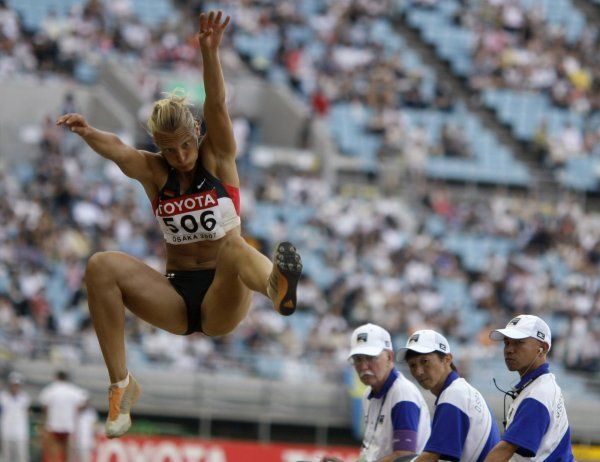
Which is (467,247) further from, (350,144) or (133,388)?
(133,388)

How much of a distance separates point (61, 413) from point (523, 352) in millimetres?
10303

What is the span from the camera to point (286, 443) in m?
20.6

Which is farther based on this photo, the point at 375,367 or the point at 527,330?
the point at 375,367

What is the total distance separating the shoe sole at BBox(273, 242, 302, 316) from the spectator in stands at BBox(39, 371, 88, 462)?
32.1 feet

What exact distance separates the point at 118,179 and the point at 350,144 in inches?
213

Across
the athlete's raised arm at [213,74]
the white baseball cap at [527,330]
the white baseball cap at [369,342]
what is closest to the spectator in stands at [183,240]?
the athlete's raised arm at [213,74]

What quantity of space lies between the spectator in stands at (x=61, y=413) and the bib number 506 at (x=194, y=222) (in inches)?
350

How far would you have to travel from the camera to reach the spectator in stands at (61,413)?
17000 mm

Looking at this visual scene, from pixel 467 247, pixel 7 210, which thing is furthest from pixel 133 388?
pixel 467 247

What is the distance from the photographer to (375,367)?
9336mm

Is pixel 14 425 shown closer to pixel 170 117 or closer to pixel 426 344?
pixel 426 344

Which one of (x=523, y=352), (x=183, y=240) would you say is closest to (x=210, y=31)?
(x=183, y=240)

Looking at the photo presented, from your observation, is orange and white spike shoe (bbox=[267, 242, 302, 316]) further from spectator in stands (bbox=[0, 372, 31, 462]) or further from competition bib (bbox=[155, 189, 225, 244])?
spectator in stands (bbox=[0, 372, 31, 462])

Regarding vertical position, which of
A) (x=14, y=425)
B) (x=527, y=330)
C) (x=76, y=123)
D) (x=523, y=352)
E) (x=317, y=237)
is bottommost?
(x=14, y=425)
